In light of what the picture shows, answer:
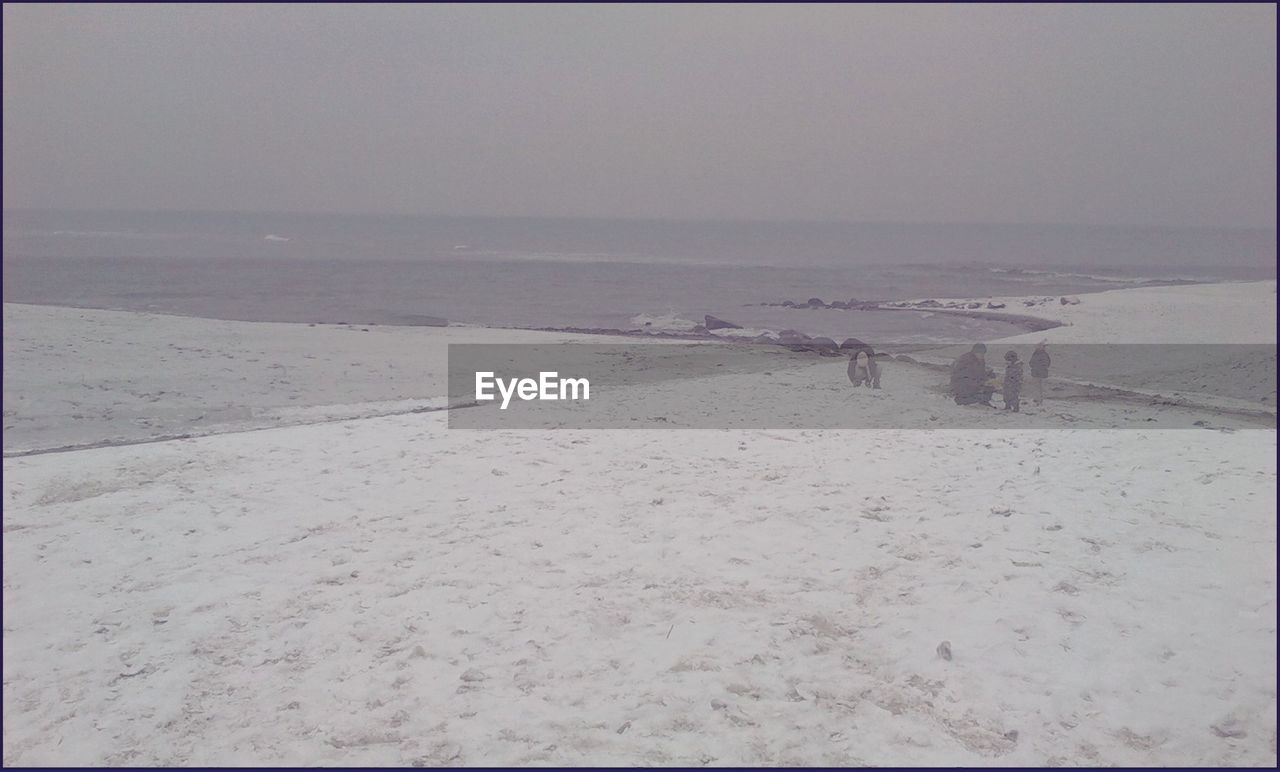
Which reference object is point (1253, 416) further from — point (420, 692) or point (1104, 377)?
point (420, 692)

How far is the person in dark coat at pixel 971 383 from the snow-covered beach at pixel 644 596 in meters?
1.50

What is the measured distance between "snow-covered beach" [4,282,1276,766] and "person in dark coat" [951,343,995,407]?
1.50 meters

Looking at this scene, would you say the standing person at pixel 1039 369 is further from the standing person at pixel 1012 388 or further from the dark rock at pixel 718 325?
the dark rock at pixel 718 325

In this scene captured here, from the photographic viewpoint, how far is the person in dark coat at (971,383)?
1153cm

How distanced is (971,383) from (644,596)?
7.54 metres

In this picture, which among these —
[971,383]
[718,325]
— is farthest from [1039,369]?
[718,325]

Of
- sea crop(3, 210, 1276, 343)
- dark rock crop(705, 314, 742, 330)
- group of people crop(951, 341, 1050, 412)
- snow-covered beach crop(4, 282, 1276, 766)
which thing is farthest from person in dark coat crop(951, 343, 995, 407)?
dark rock crop(705, 314, 742, 330)

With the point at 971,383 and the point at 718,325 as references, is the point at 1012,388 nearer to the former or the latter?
the point at 971,383

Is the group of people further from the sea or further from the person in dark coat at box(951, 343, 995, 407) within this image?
the sea

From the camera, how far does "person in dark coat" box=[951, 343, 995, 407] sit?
1153 centimetres

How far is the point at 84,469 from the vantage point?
839 cm

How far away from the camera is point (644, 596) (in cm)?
577

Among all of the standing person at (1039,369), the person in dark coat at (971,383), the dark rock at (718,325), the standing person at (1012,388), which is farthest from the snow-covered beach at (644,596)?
the dark rock at (718,325)

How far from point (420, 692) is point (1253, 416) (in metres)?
11.8
